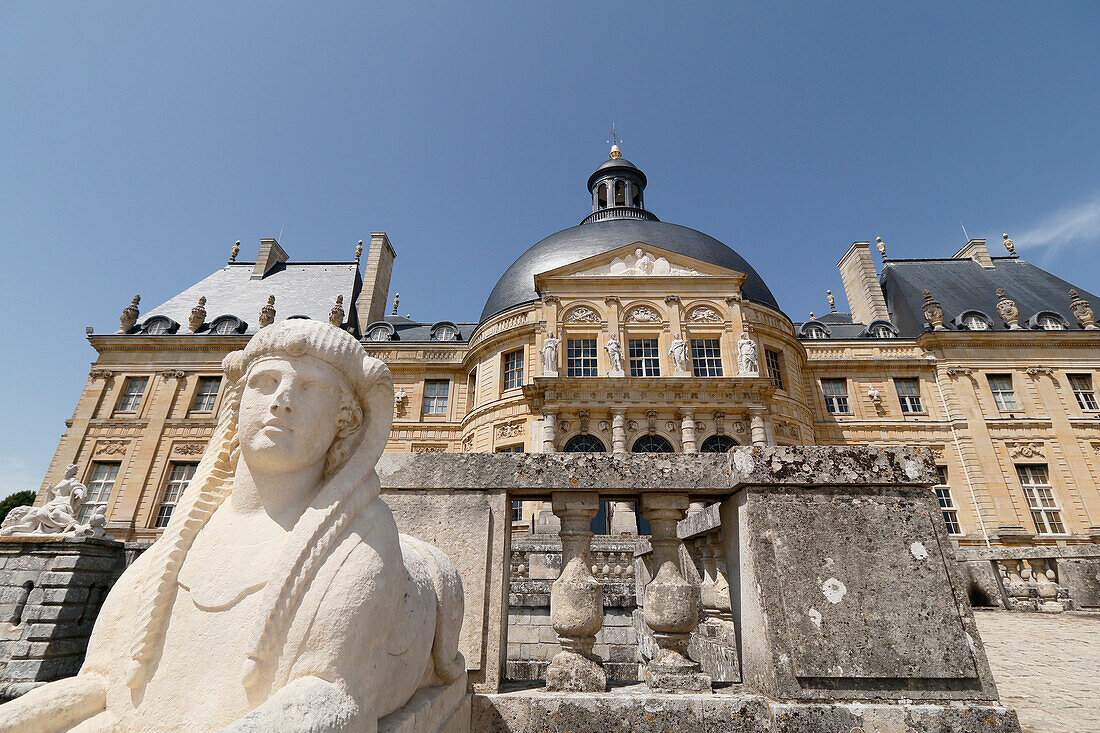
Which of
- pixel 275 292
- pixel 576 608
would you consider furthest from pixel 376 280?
pixel 576 608

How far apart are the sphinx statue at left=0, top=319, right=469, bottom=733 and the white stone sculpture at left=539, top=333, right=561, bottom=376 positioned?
1707 centimetres

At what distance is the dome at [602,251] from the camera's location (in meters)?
23.4

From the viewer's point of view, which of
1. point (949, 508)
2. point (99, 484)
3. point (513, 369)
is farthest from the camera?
point (99, 484)

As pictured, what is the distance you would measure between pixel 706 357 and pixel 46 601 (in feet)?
63.3

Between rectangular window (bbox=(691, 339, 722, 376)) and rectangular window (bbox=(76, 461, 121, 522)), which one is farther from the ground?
rectangular window (bbox=(691, 339, 722, 376))

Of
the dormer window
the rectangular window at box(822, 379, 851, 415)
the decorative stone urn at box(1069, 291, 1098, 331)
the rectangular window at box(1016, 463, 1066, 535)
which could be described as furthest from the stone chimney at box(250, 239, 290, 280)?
the decorative stone urn at box(1069, 291, 1098, 331)

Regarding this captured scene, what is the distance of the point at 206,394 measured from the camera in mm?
23141

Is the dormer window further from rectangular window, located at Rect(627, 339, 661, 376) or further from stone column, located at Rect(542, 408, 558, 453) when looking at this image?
rectangular window, located at Rect(627, 339, 661, 376)

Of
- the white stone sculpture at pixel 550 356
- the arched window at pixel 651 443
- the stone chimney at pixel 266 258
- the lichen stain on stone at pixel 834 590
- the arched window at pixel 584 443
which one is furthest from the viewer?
the stone chimney at pixel 266 258

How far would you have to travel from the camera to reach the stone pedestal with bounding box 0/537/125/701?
30.0 feet

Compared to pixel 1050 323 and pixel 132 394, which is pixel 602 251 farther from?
pixel 132 394

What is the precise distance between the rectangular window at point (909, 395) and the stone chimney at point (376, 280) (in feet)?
83.7

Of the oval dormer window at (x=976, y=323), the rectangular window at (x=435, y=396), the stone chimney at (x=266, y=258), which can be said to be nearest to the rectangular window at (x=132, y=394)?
the stone chimney at (x=266, y=258)

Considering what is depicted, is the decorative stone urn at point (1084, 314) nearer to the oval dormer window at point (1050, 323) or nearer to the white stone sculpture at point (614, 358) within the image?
the oval dormer window at point (1050, 323)
